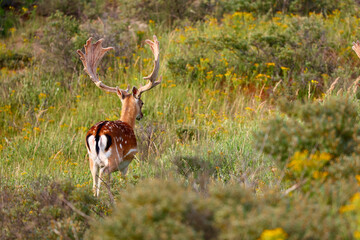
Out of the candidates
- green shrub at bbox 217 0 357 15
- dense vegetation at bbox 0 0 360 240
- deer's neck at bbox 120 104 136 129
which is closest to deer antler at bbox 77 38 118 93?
deer's neck at bbox 120 104 136 129

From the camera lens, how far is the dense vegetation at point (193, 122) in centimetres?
289

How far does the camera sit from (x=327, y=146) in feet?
11.8

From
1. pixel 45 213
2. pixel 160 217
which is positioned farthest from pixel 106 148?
pixel 160 217

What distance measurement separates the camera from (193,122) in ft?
26.1

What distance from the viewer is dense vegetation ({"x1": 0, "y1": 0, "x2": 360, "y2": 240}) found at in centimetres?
289

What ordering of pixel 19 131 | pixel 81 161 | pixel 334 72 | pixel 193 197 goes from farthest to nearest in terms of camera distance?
pixel 334 72, pixel 19 131, pixel 81 161, pixel 193 197

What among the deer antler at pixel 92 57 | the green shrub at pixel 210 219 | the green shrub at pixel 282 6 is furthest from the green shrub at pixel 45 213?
the green shrub at pixel 282 6

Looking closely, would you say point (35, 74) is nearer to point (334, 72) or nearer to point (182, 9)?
point (182, 9)

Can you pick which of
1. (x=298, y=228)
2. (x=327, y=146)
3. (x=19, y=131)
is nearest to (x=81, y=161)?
(x=19, y=131)

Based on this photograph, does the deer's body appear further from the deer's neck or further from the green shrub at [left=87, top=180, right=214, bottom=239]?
the green shrub at [left=87, top=180, right=214, bottom=239]

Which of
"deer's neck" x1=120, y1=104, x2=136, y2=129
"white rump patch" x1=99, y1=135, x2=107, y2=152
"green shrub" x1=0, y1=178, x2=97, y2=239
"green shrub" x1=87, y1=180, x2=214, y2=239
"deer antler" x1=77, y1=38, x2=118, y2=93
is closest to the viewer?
"green shrub" x1=87, y1=180, x2=214, y2=239

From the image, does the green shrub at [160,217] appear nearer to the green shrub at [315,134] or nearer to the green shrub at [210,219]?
the green shrub at [210,219]

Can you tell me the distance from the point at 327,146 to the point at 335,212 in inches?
28.9

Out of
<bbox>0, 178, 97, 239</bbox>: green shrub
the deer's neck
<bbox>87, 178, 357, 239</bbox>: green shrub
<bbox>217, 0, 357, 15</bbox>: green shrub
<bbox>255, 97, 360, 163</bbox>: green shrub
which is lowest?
<bbox>0, 178, 97, 239</bbox>: green shrub
